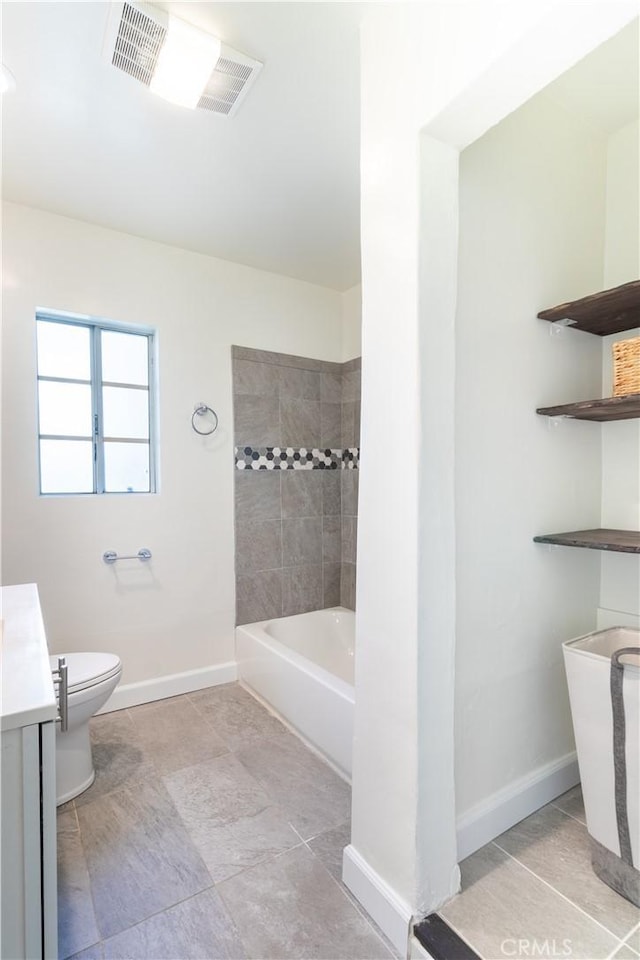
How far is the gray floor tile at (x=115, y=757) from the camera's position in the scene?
1901 mm

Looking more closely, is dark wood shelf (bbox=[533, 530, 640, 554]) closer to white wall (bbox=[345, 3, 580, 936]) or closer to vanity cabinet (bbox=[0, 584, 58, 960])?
white wall (bbox=[345, 3, 580, 936])

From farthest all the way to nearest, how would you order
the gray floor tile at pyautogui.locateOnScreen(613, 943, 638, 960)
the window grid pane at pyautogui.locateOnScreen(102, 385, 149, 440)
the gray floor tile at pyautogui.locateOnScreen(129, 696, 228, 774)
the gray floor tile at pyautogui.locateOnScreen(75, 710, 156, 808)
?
the window grid pane at pyautogui.locateOnScreen(102, 385, 149, 440) → the gray floor tile at pyautogui.locateOnScreen(129, 696, 228, 774) → the gray floor tile at pyautogui.locateOnScreen(75, 710, 156, 808) → the gray floor tile at pyautogui.locateOnScreen(613, 943, 638, 960)

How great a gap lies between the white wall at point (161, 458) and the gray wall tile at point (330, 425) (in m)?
0.45

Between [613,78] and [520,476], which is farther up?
[613,78]

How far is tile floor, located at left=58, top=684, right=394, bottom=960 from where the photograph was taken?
4.13ft

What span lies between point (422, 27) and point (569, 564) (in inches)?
66.2

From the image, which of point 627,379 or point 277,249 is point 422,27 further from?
point 277,249

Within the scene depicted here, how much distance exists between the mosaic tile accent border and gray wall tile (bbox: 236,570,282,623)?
70 cm

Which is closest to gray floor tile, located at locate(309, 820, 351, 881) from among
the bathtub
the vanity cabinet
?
the bathtub

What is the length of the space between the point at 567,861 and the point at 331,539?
7.03 feet

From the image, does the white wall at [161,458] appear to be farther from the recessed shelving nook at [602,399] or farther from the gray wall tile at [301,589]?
the recessed shelving nook at [602,399]

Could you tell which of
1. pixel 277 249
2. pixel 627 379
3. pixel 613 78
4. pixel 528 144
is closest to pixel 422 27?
pixel 528 144

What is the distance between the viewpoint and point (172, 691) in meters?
2.69

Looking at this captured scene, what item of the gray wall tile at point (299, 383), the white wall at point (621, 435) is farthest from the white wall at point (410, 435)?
the gray wall tile at point (299, 383)
